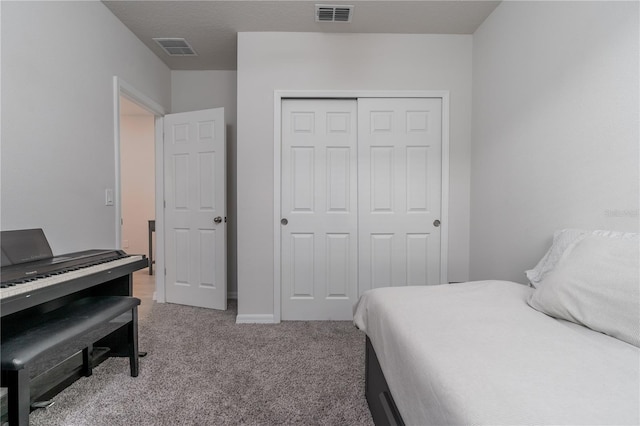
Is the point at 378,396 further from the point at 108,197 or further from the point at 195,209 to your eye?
the point at 195,209

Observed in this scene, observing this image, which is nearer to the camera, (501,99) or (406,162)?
(501,99)

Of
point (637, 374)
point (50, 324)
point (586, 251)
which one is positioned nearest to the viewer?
point (637, 374)

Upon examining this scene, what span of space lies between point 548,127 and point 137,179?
544cm

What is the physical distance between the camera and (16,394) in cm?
109

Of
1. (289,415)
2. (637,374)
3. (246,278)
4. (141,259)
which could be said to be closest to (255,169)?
(246,278)

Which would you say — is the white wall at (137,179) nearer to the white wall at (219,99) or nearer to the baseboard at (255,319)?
the white wall at (219,99)

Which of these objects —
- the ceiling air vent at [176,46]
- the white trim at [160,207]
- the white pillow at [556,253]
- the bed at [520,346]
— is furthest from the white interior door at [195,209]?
the white pillow at [556,253]

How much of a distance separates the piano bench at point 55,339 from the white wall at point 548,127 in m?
2.48

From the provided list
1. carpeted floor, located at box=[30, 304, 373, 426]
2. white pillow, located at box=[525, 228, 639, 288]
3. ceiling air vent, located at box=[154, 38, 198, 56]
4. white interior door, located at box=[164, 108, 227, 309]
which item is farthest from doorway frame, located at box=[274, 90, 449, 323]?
white pillow, located at box=[525, 228, 639, 288]

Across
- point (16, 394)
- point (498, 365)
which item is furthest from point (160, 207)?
point (498, 365)

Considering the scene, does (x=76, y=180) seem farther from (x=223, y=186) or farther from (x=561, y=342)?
(x=561, y=342)

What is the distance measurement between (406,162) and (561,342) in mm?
2051

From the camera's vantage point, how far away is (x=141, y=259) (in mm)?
1913

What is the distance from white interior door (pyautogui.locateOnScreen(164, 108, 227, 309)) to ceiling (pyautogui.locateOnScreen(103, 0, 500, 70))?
0.74 m
